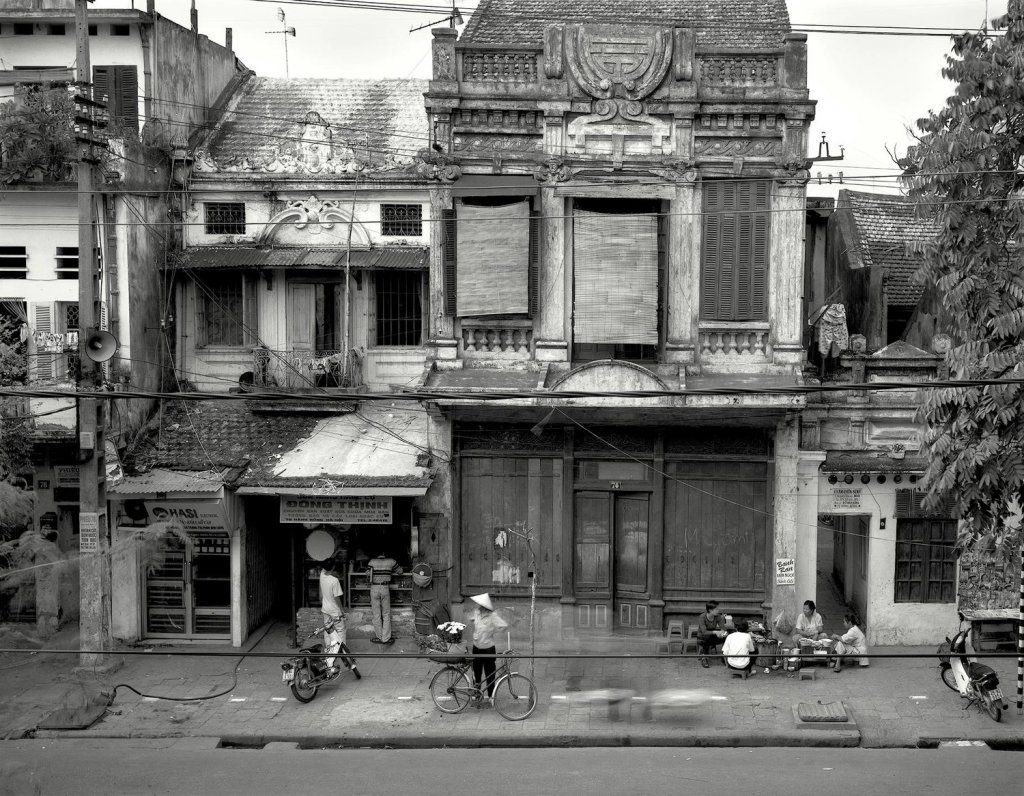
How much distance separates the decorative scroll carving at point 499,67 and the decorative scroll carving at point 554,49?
294mm

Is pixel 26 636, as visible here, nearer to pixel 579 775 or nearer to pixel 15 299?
pixel 15 299

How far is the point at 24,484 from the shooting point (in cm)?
1989

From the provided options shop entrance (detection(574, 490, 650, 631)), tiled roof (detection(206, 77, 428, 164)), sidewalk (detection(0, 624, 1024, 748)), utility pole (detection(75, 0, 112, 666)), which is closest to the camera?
sidewalk (detection(0, 624, 1024, 748))

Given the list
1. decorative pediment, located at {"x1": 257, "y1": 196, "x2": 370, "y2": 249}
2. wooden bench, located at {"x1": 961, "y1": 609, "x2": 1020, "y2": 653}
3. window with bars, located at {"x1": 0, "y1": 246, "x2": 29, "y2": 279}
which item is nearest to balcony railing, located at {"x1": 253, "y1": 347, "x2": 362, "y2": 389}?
decorative pediment, located at {"x1": 257, "y1": 196, "x2": 370, "y2": 249}

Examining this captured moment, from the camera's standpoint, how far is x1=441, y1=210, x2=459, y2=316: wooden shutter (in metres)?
19.4

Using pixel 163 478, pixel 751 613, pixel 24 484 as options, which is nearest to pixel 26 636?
pixel 24 484

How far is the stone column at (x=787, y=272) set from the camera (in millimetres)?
19109

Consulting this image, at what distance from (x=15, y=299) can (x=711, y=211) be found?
1222 centimetres

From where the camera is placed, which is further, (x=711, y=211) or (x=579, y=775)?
(x=711, y=211)

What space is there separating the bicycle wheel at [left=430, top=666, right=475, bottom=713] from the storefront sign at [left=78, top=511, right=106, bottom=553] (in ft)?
18.7

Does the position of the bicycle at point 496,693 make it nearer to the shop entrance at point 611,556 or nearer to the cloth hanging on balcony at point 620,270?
the shop entrance at point 611,556

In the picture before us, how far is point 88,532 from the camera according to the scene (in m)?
17.7

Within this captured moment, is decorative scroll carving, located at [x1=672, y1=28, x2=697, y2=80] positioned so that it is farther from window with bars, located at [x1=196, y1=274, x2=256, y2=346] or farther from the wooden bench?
the wooden bench

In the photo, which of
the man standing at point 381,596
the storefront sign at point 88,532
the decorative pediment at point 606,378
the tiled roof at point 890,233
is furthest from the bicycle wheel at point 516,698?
the tiled roof at point 890,233
